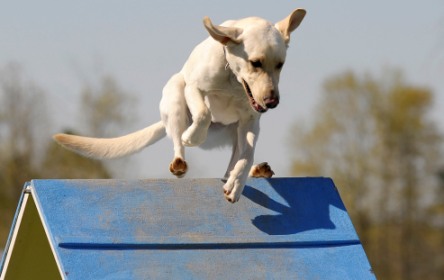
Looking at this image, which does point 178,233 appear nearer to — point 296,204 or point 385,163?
point 296,204

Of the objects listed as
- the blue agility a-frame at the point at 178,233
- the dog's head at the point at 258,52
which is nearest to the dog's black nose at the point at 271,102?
the dog's head at the point at 258,52

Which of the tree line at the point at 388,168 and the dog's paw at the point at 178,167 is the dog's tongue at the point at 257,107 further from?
the tree line at the point at 388,168

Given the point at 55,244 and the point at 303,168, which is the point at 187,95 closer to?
the point at 55,244

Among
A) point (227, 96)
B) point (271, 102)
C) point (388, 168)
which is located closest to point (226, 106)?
point (227, 96)

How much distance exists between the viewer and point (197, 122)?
746 centimetres

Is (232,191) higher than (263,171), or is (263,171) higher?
(232,191)

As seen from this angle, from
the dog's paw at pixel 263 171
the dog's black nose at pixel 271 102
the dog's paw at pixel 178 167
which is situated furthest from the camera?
the dog's paw at pixel 263 171

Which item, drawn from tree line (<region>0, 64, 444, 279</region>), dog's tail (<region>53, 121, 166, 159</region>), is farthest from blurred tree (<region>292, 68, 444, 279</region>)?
dog's tail (<region>53, 121, 166, 159</region>)

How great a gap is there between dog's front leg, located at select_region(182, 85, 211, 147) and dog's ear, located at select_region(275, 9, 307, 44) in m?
0.70

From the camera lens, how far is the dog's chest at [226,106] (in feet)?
25.1

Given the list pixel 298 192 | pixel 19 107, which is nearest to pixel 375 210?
pixel 19 107

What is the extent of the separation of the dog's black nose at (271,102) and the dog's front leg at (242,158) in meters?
0.54

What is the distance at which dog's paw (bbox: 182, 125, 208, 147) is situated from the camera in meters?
7.50

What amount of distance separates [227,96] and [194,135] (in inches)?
14.5
